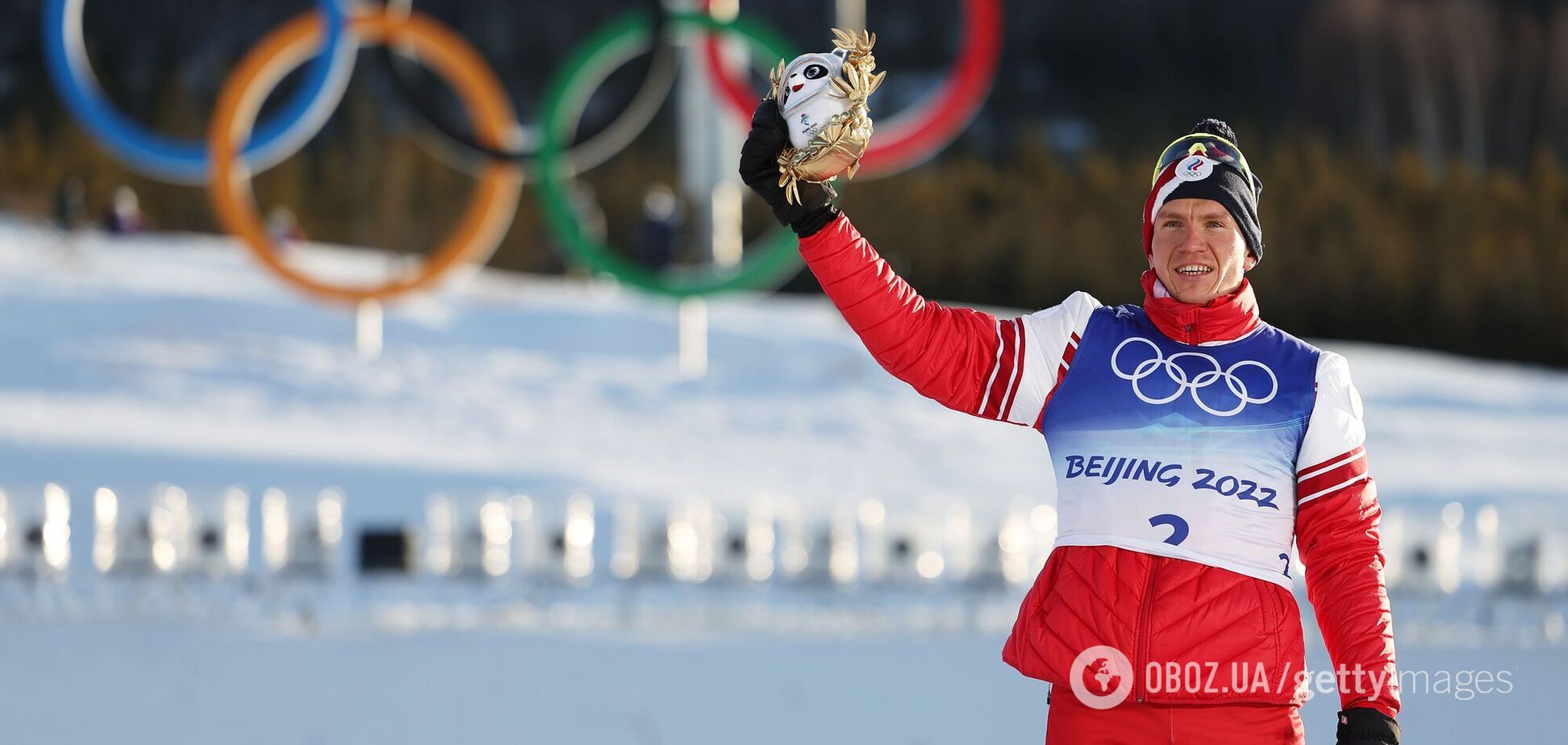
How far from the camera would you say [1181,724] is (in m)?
2.77

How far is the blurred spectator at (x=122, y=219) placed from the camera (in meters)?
23.6

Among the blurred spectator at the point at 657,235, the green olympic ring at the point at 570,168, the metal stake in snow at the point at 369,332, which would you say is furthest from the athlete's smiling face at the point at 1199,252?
the blurred spectator at the point at 657,235

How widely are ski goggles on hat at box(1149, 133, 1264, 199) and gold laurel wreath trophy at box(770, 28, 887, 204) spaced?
21.4 inches

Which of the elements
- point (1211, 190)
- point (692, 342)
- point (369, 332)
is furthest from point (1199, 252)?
point (369, 332)

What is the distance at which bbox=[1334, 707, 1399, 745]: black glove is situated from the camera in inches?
105

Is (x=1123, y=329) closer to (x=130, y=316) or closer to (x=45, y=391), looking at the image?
(x=45, y=391)

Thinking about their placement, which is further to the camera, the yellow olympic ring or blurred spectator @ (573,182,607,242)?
blurred spectator @ (573,182,607,242)

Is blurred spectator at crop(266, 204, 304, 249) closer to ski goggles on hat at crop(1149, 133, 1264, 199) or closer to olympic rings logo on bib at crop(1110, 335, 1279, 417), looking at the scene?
ski goggles on hat at crop(1149, 133, 1264, 199)

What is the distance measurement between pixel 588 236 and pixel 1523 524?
8818 mm

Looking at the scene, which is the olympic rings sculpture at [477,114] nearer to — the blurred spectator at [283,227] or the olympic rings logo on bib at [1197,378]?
the blurred spectator at [283,227]

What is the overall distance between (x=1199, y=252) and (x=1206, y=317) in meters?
0.11

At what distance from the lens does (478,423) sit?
15578mm

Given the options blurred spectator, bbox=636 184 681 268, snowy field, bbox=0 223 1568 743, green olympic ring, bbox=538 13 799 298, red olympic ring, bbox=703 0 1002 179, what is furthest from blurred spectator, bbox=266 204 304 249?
red olympic ring, bbox=703 0 1002 179

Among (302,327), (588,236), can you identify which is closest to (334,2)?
(588,236)
